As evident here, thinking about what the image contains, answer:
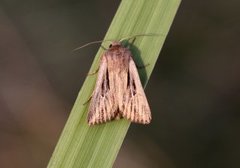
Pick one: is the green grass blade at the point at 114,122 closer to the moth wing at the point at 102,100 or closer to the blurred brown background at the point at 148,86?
the moth wing at the point at 102,100

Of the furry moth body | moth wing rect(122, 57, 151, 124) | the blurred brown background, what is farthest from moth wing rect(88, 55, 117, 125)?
the blurred brown background

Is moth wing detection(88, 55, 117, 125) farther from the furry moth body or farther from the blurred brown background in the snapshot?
the blurred brown background

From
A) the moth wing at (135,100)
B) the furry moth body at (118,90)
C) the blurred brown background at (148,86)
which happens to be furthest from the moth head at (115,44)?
the blurred brown background at (148,86)

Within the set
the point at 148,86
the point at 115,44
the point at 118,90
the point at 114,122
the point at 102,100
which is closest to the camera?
the point at 114,122

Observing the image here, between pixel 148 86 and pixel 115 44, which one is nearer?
pixel 115 44

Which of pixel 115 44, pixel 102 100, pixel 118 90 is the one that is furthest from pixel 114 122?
pixel 115 44

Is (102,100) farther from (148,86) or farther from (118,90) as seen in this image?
(148,86)

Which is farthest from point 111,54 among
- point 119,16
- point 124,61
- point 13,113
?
point 13,113
